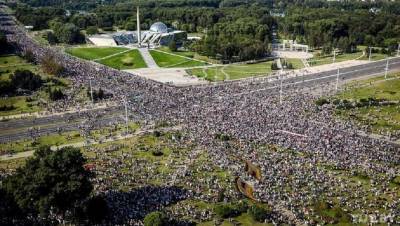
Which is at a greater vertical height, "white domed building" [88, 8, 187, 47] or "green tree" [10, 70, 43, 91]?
"white domed building" [88, 8, 187, 47]

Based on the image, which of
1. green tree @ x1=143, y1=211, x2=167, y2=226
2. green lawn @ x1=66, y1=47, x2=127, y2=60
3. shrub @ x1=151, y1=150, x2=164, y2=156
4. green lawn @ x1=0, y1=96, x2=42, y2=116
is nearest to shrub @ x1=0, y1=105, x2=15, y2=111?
green lawn @ x1=0, y1=96, x2=42, y2=116

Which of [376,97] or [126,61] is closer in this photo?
[376,97]

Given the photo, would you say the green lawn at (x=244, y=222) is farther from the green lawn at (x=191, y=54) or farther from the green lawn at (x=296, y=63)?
the green lawn at (x=191, y=54)

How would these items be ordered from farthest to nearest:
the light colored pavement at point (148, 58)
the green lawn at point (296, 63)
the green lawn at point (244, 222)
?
1. the light colored pavement at point (148, 58)
2. the green lawn at point (296, 63)
3. the green lawn at point (244, 222)

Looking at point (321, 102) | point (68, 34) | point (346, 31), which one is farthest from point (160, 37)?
point (321, 102)

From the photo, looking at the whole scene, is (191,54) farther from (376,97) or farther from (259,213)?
(259,213)

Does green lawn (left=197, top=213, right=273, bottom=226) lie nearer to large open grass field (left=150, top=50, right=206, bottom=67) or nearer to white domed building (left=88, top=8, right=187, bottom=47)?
large open grass field (left=150, top=50, right=206, bottom=67)

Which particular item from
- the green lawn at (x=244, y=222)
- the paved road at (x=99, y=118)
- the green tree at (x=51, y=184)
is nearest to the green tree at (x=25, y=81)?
the paved road at (x=99, y=118)
